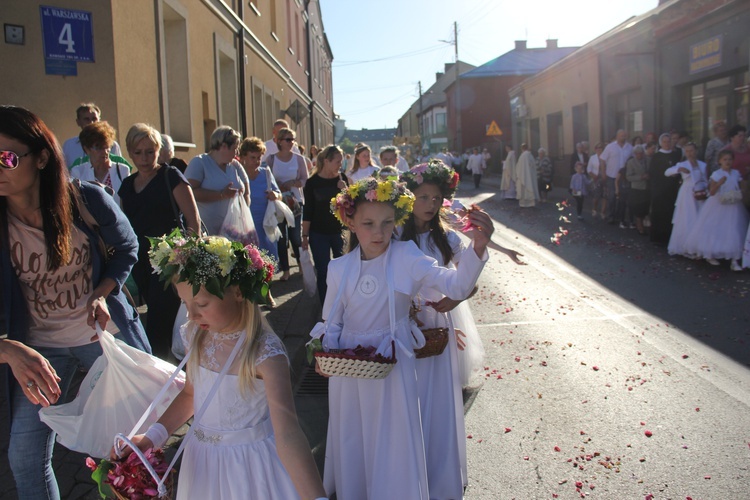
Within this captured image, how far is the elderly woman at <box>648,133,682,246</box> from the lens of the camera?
1245 cm

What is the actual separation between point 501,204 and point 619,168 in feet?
26.3

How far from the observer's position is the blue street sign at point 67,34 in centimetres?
769

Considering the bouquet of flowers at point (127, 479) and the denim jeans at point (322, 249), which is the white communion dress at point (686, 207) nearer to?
the denim jeans at point (322, 249)

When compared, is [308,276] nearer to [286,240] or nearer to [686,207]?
[286,240]

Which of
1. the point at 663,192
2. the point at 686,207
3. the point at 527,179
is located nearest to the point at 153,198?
the point at 686,207

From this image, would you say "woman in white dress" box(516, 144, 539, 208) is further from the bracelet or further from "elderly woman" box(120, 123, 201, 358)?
the bracelet

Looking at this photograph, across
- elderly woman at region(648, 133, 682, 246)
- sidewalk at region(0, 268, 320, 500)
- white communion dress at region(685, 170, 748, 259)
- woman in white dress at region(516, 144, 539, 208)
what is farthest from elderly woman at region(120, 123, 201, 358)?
woman in white dress at region(516, 144, 539, 208)

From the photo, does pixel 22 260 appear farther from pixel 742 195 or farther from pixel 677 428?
pixel 742 195

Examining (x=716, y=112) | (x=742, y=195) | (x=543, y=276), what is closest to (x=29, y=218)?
(x=543, y=276)

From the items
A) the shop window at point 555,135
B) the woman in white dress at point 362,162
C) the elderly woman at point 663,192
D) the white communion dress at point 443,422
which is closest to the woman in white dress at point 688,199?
the elderly woman at point 663,192

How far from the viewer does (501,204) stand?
2372 centimetres

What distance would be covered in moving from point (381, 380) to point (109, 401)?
122 cm

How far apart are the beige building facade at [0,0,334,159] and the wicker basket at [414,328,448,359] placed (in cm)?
613

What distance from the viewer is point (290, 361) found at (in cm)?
608
